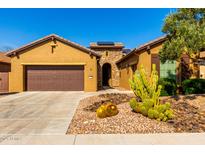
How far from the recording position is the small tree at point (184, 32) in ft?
32.4

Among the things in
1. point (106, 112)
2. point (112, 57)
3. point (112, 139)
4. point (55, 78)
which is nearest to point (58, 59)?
point (55, 78)

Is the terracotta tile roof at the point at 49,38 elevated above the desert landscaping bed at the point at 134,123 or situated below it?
above

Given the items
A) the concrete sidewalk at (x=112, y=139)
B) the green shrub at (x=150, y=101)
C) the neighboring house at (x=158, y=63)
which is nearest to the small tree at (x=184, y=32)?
the green shrub at (x=150, y=101)

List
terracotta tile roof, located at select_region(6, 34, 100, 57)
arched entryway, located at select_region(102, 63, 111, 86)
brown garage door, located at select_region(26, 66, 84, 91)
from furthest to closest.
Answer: arched entryway, located at select_region(102, 63, 111, 86) → brown garage door, located at select_region(26, 66, 84, 91) → terracotta tile roof, located at select_region(6, 34, 100, 57)

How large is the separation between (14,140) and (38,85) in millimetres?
16978

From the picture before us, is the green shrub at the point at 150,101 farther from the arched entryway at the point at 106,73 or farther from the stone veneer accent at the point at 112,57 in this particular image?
the arched entryway at the point at 106,73

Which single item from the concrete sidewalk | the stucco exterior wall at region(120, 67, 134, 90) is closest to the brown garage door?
the stucco exterior wall at region(120, 67, 134, 90)

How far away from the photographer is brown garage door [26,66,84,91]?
22891 mm

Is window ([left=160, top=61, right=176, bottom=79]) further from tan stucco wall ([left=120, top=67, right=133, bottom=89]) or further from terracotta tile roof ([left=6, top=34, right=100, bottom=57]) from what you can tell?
terracotta tile roof ([left=6, top=34, right=100, bottom=57])

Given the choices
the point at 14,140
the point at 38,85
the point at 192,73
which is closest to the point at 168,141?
the point at 14,140

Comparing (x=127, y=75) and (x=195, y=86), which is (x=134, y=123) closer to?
(x=195, y=86)

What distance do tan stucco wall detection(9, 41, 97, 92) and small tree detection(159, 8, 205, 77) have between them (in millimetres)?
11096

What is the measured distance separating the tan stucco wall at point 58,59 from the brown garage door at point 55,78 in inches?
20.6
